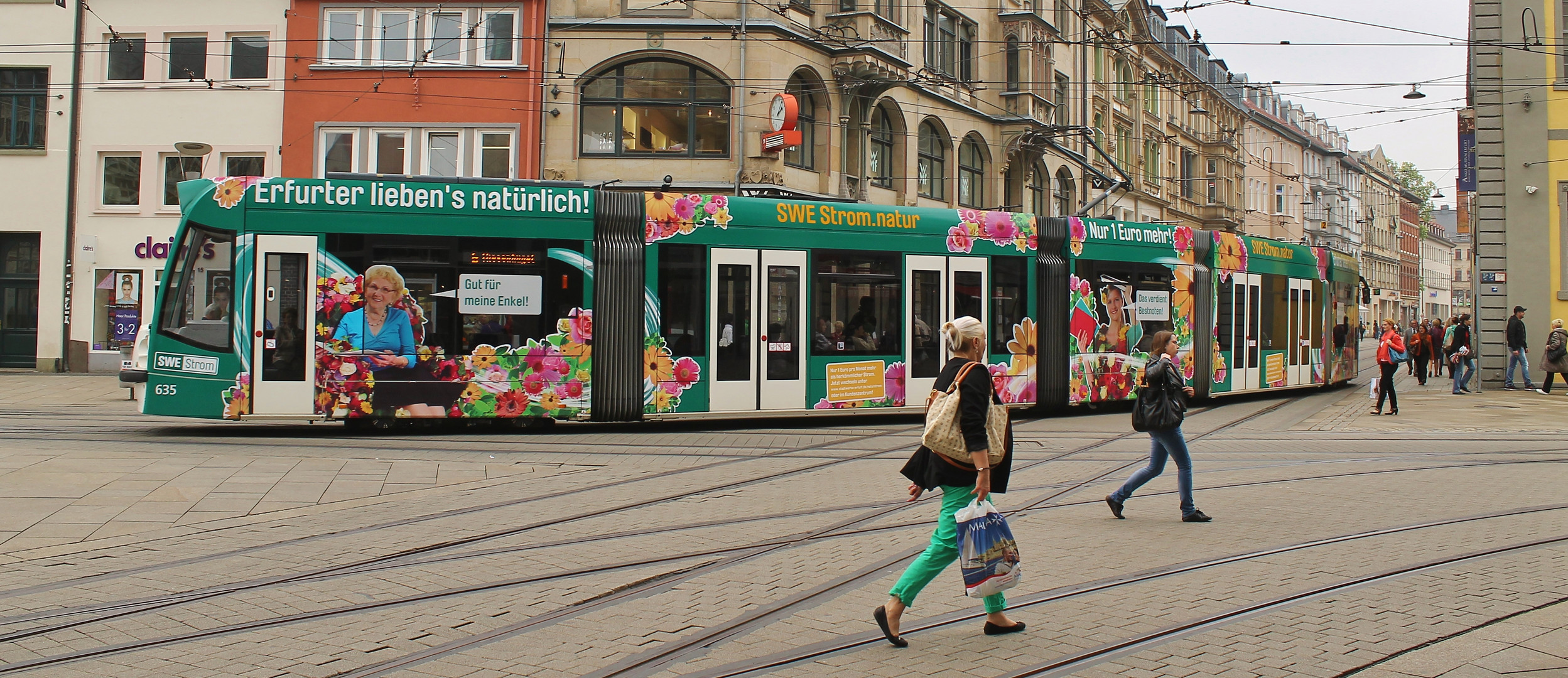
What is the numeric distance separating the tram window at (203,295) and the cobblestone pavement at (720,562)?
1.15m

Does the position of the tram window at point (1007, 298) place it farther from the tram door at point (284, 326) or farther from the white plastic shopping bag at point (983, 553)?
the white plastic shopping bag at point (983, 553)

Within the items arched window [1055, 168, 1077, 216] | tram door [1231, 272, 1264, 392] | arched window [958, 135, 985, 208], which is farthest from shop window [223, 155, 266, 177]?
arched window [1055, 168, 1077, 216]

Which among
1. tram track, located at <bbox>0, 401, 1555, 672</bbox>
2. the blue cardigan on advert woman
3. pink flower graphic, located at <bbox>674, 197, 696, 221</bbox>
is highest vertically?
pink flower graphic, located at <bbox>674, 197, 696, 221</bbox>

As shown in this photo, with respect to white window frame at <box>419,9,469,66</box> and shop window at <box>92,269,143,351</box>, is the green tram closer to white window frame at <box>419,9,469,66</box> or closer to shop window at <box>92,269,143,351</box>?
white window frame at <box>419,9,469,66</box>

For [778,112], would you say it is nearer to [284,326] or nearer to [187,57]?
[187,57]

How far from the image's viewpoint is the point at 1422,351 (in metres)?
25.7

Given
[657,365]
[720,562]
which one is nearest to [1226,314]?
[657,365]

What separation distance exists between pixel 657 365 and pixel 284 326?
4150mm

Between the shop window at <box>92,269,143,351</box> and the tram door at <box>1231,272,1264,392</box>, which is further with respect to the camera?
the shop window at <box>92,269,143,351</box>

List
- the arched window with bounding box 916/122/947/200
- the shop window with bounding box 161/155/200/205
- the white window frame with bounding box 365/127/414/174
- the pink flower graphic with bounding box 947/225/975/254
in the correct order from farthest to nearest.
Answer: the arched window with bounding box 916/122/947/200
the shop window with bounding box 161/155/200/205
the white window frame with bounding box 365/127/414/174
the pink flower graphic with bounding box 947/225/975/254

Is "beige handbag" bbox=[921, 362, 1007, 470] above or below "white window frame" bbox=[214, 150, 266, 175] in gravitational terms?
below

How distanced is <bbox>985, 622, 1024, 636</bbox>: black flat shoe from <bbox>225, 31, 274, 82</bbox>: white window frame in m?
25.2

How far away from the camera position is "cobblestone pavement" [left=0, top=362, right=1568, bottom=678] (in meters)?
4.84

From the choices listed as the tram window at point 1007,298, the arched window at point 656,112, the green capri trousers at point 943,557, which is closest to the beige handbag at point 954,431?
the green capri trousers at point 943,557
